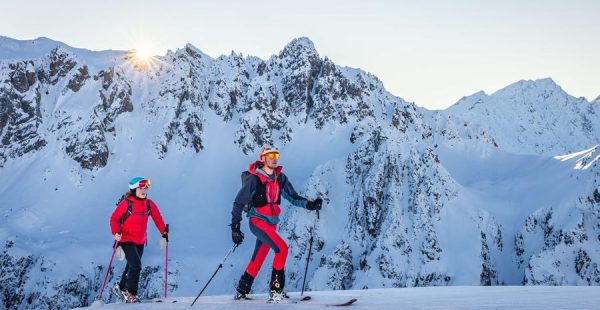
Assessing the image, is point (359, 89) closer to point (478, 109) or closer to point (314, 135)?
point (314, 135)

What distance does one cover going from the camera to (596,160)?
2879 inches

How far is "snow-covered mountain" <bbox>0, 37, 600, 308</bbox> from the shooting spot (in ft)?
225

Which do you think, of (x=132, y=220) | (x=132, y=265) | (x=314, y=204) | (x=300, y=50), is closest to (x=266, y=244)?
(x=314, y=204)

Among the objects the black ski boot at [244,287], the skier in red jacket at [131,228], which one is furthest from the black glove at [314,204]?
the skier in red jacket at [131,228]

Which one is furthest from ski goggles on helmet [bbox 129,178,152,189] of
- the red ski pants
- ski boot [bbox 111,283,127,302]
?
the red ski pants

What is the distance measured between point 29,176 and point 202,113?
105 feet

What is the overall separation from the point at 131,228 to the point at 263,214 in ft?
11.2

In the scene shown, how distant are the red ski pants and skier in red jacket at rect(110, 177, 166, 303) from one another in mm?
2742

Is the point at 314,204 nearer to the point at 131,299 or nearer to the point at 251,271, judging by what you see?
the point at 251,271

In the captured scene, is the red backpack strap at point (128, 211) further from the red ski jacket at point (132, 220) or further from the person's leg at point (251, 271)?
the person's leg at point (251, 271)

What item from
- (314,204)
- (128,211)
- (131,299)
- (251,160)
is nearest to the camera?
(314,204)

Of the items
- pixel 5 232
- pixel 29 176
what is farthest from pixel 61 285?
pixel 29 176

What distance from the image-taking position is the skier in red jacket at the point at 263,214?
8.92 meters

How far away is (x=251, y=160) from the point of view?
299 feet
